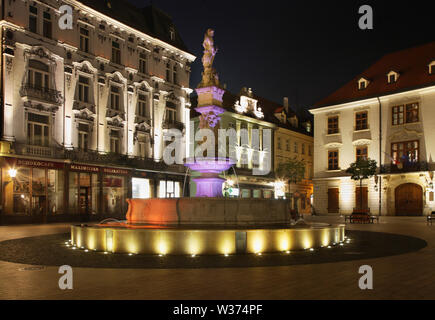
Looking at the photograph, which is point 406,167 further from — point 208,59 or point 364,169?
point 208,59

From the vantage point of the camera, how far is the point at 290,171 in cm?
5641

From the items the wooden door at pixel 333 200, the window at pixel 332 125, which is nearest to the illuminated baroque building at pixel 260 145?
the wooden door at pixel 333 200

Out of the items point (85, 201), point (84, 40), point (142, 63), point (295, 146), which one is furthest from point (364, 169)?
point (84, 40)

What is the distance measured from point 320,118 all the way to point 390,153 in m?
8.98

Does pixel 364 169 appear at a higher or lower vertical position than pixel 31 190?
higher

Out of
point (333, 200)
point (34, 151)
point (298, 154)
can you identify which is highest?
point (298, 154)

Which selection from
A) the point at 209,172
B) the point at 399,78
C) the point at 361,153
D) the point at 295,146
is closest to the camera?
the point at 209,172

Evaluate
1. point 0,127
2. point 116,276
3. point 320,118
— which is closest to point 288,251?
point 116,276

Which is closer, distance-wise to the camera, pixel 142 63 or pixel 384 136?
pixel 142 63

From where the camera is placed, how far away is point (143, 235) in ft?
39.7

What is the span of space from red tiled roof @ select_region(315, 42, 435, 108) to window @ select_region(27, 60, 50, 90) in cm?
2861

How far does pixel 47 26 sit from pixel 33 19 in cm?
131
